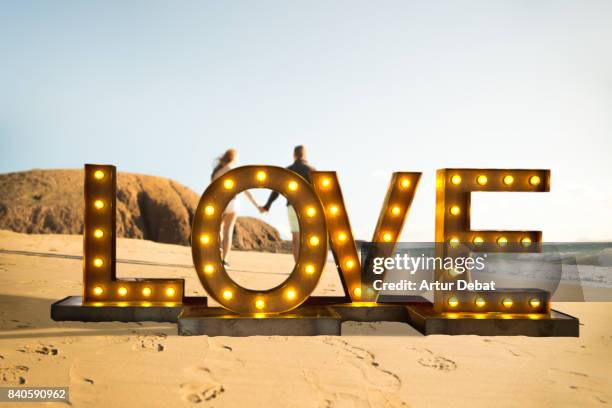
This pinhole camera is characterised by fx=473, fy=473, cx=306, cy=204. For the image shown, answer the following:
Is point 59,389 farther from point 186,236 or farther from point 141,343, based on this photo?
point 186,236

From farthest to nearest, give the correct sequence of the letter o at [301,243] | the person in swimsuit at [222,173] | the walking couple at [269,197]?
the person in swimsuit at [222,173] → the walking couple at [269,197] → the letter o at [301,243]

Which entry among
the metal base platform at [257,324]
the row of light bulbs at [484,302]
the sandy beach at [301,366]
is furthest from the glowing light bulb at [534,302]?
the metal base platform at [257,324]

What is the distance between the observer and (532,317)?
458 centimetres

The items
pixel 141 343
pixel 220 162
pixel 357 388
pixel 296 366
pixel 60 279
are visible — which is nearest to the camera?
pixel 357 388

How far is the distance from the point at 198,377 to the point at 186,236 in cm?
2629

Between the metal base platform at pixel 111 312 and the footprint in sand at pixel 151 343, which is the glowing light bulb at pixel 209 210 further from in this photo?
the footprint in sand at pixel 151 343

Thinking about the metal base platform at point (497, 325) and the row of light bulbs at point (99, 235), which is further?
the row of light bulbs at point (99, 235)

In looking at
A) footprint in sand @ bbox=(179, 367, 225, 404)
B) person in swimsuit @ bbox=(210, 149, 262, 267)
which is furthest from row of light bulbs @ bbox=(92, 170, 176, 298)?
person in swimsuit @ bbox=(210, 149, 262, 267)

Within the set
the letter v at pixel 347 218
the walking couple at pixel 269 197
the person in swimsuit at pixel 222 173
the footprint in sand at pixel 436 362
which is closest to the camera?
the footprint in sand at pixel 436 362

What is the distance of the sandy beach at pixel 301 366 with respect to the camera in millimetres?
2834

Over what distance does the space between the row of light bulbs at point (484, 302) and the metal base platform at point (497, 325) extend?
4.5 inches

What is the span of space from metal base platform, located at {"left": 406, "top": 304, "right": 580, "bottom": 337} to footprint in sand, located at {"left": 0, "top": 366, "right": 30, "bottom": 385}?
3.23 meters

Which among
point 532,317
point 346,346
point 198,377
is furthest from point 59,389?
point 532,317

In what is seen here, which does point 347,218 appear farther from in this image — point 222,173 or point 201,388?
point 222,173
